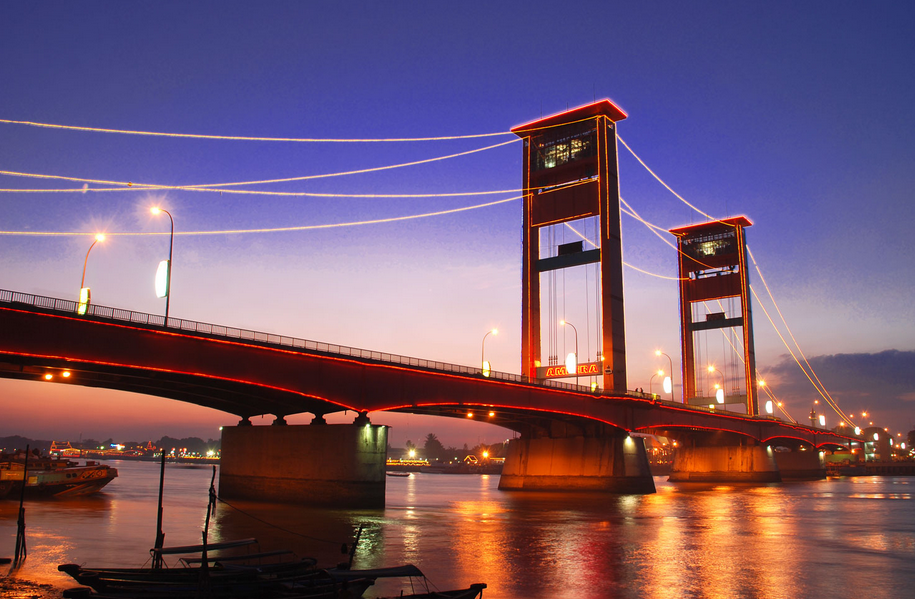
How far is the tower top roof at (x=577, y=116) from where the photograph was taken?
254 feet

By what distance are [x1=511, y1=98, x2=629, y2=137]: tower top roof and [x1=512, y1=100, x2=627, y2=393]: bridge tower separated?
0.11 meters

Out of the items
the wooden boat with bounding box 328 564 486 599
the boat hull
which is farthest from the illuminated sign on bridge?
the wooden boat with bounding box 328 564 486 599

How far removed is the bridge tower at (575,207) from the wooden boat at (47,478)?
4090 cm

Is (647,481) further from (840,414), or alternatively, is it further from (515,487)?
(840,414)

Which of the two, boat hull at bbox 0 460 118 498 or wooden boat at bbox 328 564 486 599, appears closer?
wooden boat at bbox 328 564 486 599

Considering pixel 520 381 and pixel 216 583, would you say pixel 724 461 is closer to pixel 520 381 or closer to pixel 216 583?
pixel 520 381

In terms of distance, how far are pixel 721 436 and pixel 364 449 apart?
8170 cm

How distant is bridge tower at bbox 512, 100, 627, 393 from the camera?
2958 inches

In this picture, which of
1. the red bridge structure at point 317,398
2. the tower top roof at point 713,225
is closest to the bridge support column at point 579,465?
the red bridge structure at point 317,398

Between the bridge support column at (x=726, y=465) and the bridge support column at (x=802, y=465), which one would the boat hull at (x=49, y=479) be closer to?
the bridge support column at (x=726, y=465)

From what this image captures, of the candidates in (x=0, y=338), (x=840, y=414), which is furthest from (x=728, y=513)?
(x=840, y=414)

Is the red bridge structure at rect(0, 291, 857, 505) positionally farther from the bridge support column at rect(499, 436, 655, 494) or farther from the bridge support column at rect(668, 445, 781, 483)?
the bridge support column at rect(668, 445, 781, 483)

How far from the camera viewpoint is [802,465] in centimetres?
14225

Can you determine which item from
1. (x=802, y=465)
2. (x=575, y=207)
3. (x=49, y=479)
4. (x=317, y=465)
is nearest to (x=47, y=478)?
(x=49, y=479)
